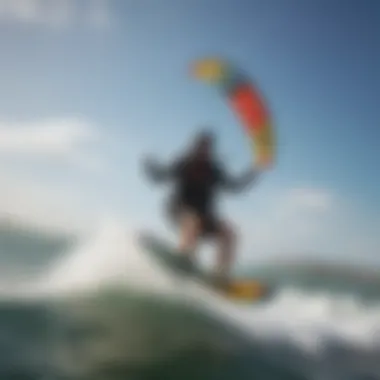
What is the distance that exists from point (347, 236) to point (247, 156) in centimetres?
25

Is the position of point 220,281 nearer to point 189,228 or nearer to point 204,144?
point 189,228

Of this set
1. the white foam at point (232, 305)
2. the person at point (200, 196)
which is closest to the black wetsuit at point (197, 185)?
the person at point (200, 196)

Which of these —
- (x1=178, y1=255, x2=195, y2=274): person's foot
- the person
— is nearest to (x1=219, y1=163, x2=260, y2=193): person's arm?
the person

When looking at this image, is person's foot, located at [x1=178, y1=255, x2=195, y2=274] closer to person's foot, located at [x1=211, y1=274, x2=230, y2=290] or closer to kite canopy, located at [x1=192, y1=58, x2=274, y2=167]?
person's foot, located at [x1=211, y1=274, x2=230, y2=290]

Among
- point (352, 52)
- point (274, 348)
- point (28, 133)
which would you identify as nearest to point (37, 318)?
point (28, 133)

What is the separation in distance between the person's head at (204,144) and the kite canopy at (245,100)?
0.07 m

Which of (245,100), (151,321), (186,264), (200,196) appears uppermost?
(245,100)

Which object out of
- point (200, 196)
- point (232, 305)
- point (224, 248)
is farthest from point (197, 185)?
point (232, 305)

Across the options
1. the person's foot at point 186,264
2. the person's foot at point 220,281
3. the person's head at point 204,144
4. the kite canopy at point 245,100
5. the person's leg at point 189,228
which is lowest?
the person's foot at point 220,281

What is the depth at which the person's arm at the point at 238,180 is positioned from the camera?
148 centimetres

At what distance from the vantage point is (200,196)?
1.47 m

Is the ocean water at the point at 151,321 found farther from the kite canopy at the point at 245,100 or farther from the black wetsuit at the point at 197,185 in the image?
the kite canopy at the point at 245,100

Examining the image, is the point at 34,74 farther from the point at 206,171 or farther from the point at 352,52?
the point at 352,52

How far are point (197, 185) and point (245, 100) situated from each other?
190 mm
